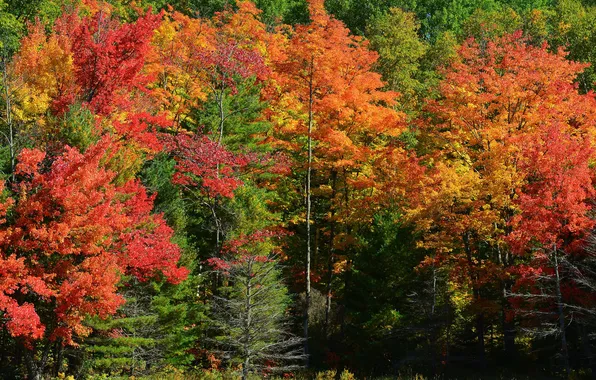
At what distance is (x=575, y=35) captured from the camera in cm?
4244

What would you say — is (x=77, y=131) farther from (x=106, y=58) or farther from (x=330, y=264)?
(x=330, y=264)

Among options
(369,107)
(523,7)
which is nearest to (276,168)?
(369,107)

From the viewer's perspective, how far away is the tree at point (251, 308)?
782 inches

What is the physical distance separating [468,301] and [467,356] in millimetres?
2528

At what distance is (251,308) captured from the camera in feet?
68.3

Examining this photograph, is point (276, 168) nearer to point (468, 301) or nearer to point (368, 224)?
point (368, 224)

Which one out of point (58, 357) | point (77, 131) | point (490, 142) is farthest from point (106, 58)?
point (490, 142)

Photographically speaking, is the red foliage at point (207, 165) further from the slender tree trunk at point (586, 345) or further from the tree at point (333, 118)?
the slender tree trunk at point (586, 345)

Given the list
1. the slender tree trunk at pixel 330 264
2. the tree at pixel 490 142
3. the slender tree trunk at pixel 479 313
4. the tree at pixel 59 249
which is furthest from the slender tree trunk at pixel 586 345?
the tree at pixel 59 249

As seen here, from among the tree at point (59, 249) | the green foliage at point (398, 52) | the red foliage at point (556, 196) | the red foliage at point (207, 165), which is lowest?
the tree at point (59, 249)

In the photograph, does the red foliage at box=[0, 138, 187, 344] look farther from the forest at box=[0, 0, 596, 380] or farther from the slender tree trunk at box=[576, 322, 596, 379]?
the slender tree trunk at box=[576, 322, 596, 379]

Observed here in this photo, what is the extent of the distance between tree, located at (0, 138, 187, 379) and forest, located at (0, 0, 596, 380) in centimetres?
7

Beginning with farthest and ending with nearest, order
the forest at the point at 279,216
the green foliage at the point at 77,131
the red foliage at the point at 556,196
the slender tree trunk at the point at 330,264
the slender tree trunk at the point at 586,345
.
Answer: the slender tree trunk at the point at 330,264, the slender tree trunk at the point at 586,345, the red foliage at the point at 556,196, the green foliage at the point at 77,131, the forest at the point at 279,216

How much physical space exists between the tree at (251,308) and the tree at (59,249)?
402 centimetres
